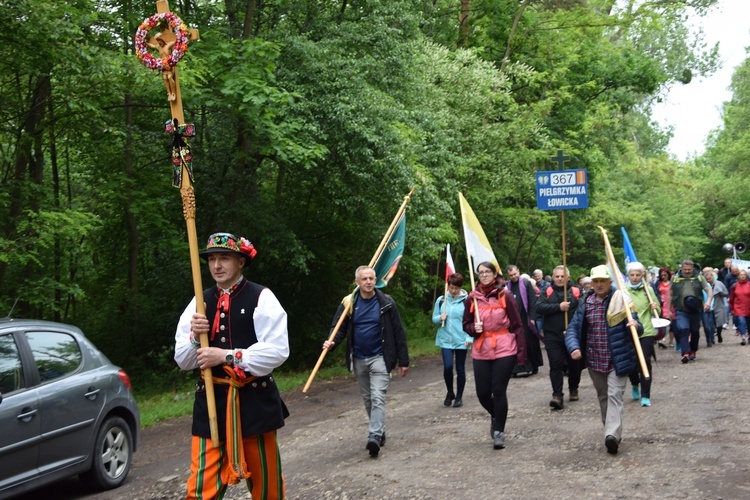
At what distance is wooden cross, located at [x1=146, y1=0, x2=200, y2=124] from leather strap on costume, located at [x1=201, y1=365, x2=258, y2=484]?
148cm

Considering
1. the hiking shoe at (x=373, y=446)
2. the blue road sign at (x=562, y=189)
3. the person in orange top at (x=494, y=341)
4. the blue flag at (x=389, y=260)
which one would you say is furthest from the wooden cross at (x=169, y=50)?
the blue road sign at (x=562, y=189)

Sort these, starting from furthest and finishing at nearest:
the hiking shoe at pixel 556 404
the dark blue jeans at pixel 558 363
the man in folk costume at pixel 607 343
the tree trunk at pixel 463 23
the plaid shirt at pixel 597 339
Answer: the tree trunk at pixel 463 23 → the dark blue jeans at pixel 558 363 → the hiking shoe at pixel 556 404 → the plaid shirt at pixel 597 339 → the man in folk costume at pixel 607 343

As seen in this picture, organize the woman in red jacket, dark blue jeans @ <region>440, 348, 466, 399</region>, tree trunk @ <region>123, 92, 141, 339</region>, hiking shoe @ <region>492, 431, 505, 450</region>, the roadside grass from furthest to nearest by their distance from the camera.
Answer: the woman in red jacket → tree trunk @ <region>123, 92, 141, 339</region> → the roadside grass → dark blue jeans @ <region>440, 348, 466, 399</region> → hiking shoe @ <region>492, 431, 505, 450</region>

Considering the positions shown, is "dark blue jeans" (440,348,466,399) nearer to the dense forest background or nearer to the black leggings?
the black leggings

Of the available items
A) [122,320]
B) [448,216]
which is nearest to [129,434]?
[122,320]

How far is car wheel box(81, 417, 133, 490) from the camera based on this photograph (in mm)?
7797

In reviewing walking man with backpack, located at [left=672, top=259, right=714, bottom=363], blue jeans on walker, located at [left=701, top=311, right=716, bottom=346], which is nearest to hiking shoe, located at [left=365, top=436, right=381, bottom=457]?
walking man with backpack, located at [left=672, top=259, right=714, bottom=363]

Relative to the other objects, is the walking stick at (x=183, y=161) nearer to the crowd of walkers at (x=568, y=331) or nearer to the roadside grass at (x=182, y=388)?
the crowd of walkers at (x=568, y=331)

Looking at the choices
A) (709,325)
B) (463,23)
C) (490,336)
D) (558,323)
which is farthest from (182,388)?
(463,23)

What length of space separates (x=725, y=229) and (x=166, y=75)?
6380 cm

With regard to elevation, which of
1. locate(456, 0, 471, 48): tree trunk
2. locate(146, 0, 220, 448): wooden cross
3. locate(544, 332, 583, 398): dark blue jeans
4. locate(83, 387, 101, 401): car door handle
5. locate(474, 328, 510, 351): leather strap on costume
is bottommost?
locate(544, 332, 583, 398): dark blue jeans

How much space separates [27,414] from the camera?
6961mm

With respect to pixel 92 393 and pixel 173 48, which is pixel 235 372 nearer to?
pixel 173 48

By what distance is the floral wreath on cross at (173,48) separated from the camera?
5.21 m
